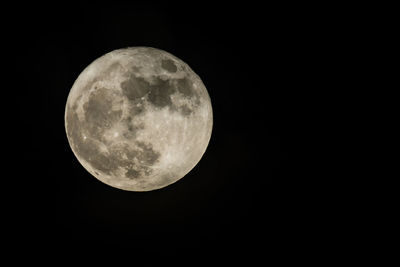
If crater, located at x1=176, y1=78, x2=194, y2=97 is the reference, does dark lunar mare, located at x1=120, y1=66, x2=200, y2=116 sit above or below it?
below

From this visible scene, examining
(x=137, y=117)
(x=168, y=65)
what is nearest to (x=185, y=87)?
(x=168, y=65)

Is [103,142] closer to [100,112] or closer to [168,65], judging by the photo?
[100,112]

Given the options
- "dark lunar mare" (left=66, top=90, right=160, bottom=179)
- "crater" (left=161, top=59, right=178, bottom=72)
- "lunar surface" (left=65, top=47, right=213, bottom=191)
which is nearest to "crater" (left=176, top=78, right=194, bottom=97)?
"lunar surface" (left=65, top=47, right=213, bottom=191)

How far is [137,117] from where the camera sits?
231cm

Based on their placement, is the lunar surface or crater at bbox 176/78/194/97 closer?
Answer: the lunar surface

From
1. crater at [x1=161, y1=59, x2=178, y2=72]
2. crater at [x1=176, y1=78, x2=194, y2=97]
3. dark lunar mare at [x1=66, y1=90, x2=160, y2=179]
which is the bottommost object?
dark lunar mare at [x1=66, y1=90, x2=160, y2=179]

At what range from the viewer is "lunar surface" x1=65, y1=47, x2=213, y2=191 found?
2.33 meters

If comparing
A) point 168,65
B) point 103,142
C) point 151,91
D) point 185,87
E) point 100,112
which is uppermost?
point 168,65

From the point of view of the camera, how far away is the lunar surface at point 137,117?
2326mm

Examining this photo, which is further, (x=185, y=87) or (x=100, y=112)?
(x=185, y=87)

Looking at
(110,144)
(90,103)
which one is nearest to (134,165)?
(110,144)

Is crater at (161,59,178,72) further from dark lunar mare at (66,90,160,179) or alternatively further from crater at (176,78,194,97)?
dark lunar mare at (66,90,160,179)

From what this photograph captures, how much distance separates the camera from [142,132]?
236cm

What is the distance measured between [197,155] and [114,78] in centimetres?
101
